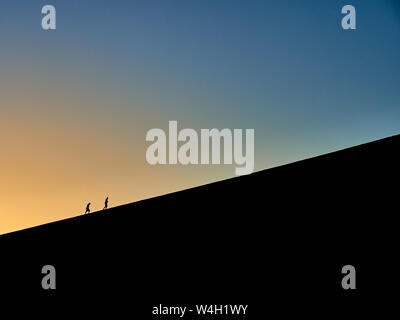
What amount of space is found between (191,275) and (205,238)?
0.40 metres

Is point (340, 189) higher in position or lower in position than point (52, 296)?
higher

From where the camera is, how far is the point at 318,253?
3.70 meters

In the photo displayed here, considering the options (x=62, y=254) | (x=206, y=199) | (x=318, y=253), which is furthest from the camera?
(x=206, y=199)

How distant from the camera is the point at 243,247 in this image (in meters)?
3.91

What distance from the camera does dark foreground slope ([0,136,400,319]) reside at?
3.54m

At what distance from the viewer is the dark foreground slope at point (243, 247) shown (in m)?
3.54

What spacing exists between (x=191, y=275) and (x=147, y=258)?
1.61 ft

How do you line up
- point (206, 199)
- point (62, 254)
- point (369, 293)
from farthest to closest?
point (206, 199) < point (62, 254) < point (369, 293)

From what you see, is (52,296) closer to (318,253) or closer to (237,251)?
(237,251)
